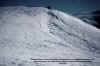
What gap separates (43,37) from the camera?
3.72m

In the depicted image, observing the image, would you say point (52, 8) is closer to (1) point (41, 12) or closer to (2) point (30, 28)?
(1) point (41, 12)

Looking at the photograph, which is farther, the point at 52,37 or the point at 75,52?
the point at 52,37

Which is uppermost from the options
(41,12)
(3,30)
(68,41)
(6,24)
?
(41,12)

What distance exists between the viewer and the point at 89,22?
15.0 feet

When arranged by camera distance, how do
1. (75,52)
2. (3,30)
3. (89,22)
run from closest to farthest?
(75,52), (3,30), (89,22)

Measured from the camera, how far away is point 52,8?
15.8ft

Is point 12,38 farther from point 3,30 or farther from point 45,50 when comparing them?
point 45,50

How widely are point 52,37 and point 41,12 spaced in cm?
128

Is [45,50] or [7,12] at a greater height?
[7,12]

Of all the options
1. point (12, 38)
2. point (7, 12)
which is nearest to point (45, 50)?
point (12, 38)

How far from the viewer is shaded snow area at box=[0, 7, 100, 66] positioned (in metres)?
3.02

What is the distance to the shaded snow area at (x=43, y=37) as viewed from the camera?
302 cm

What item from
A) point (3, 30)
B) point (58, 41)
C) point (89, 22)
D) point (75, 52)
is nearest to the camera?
point (75, 52)

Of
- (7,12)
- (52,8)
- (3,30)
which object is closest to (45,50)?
(3,30)
